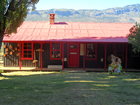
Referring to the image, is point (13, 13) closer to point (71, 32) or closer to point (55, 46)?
point (55, 46)

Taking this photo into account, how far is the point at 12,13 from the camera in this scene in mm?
10664

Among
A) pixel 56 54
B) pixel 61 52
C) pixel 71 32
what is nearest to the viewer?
pixel 61 52

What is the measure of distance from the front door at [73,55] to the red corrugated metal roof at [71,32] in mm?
872

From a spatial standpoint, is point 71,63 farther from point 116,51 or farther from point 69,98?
point 69,98

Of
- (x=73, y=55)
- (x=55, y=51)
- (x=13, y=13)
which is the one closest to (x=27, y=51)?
(x=55, y=51)

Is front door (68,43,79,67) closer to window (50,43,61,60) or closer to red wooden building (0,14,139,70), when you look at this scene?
red wooden building (0,14,139,70)

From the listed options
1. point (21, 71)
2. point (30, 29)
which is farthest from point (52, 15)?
point (21, 71)

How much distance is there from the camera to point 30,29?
1719cm

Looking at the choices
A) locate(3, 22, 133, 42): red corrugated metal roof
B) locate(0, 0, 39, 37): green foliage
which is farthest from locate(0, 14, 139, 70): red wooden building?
locate(0, 0, 39, 37): green foliage

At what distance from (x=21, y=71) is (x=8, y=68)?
1110 millimetres

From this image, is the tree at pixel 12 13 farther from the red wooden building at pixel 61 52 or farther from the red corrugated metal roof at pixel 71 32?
the red wooden building at pixel 61 52

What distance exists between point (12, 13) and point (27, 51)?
19.5 feet

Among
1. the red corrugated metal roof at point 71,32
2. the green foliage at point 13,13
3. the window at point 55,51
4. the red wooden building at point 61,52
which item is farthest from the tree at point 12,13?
the window at point 55,51

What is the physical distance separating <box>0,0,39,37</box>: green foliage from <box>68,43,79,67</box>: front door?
578cm
